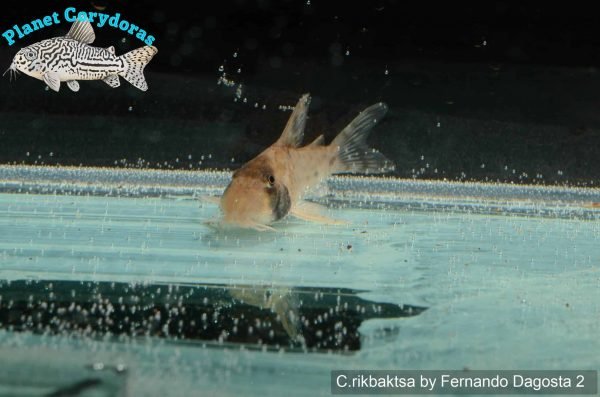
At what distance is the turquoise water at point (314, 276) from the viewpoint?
49.4 inches

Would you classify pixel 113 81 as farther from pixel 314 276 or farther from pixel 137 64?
pixel 314 276

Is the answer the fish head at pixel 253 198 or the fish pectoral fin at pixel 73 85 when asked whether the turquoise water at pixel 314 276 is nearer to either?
the fish head at pixel 253 198

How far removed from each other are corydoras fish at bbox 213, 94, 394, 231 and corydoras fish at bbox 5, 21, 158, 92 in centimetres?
170

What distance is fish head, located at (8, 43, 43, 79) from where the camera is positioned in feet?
13.7

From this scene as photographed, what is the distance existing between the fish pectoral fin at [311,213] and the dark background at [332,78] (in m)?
1.51

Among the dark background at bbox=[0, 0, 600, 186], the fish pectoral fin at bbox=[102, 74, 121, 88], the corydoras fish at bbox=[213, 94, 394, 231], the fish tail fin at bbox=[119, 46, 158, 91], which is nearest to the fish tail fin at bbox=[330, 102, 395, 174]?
the corydoras fish at bbox=[213, 94, 394, 231]

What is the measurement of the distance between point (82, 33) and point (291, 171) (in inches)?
83.8

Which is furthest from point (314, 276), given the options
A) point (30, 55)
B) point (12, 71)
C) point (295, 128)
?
point (12, 71)

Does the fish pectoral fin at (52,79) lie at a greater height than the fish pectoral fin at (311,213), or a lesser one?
greater

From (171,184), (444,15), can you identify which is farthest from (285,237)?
(444,15)

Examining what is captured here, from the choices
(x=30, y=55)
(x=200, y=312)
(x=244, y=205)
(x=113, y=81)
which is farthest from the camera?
(x=113, y=81)

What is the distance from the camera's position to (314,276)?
6.77 feet

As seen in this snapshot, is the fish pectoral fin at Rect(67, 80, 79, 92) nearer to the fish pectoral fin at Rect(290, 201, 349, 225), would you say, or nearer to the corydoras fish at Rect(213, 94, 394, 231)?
the corydoras fish at Rect(213, 94, 394, 231)

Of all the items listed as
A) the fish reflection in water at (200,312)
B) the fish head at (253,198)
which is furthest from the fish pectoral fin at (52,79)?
the fish reflection in water at (200,312)
